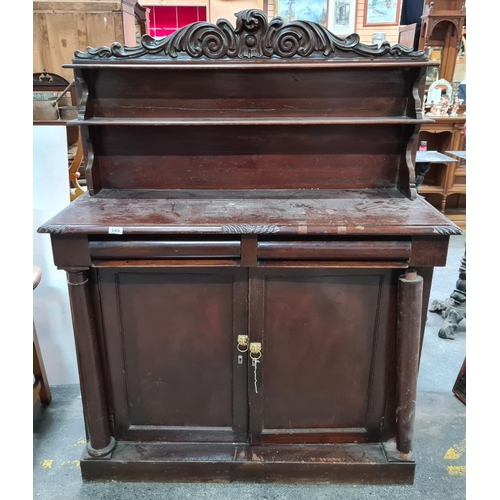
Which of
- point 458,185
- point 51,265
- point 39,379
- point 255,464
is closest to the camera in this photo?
point 255,464

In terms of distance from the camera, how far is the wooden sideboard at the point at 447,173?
14.0ft

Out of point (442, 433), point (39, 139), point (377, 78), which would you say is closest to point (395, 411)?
point (442, 433)

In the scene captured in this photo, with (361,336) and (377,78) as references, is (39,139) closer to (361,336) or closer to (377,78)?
(377,78)

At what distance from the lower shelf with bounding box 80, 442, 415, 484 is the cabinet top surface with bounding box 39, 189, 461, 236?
0.86m

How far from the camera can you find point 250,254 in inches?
53.0

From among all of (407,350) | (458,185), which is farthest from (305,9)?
(407,350)

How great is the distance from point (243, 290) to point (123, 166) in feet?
2.31

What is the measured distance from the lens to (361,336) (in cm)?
150

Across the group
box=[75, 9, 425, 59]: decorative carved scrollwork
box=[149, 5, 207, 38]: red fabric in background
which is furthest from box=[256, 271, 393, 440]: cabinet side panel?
box=[149, 5, 207, 38]: red fabric in background

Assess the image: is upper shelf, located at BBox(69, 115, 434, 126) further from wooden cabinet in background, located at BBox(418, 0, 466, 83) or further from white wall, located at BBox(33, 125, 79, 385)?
wooden cabinet in background, located at BBox(418, 0, 466, 83)

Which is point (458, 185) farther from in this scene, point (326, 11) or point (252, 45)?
point (252, 45)

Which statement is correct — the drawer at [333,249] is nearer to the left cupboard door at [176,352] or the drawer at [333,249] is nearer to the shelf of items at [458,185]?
the left cupboard door at [176,352]

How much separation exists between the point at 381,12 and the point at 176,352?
15.4 ft

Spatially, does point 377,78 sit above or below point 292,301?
above
